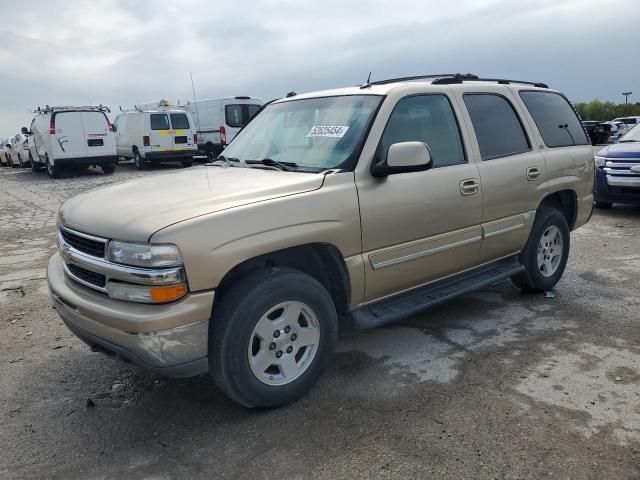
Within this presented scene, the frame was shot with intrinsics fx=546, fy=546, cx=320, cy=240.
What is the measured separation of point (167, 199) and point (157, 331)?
0.80 meters

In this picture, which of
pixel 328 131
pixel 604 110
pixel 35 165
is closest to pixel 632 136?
pixel 328 131

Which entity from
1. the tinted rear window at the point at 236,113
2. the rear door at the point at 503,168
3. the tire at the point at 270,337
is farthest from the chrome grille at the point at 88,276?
the tinted rear window at the point at 236,113

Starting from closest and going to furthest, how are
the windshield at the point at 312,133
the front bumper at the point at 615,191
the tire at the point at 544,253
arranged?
the windshield at the point at 312,133 < the tire at the point at 544,253 < the front bumper at the point at 615,191

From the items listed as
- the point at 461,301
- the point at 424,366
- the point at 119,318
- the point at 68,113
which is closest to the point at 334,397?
the point at 424,366

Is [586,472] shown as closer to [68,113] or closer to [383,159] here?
[383,159]

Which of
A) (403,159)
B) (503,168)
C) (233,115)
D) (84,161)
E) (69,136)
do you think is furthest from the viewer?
(233,115)

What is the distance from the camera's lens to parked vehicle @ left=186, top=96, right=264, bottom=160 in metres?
20.7

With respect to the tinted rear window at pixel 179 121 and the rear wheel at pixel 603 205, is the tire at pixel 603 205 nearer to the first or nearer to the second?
the rear wheel at pixel 603 205

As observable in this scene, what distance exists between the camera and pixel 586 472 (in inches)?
100

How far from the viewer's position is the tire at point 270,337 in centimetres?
285

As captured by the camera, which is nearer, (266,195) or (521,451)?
(521,451)

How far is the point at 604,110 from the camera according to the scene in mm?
46031

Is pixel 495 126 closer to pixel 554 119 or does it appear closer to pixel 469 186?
pixel 469 186

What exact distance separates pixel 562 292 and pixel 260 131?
10.5ft
